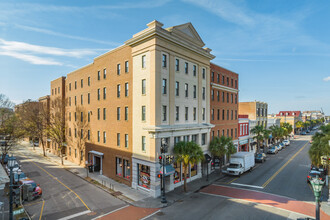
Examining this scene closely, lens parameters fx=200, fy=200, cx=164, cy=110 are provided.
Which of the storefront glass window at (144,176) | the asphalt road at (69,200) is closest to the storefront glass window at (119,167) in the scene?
the asphalt road at (69,200)

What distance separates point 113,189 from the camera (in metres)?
24.1

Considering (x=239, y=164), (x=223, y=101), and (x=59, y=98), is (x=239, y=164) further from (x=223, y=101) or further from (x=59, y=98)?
(x=59, y=98)

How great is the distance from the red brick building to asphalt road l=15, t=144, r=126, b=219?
2063 centimetres

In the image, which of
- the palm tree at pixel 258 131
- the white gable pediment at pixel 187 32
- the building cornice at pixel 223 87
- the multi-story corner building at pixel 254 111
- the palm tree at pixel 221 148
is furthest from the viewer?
the multi-story corner building at pixel 254 111

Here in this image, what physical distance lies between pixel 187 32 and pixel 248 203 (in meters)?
21.5

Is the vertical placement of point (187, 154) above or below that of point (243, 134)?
above

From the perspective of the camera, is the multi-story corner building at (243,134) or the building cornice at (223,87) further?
the multi-story corner building at (243,134)

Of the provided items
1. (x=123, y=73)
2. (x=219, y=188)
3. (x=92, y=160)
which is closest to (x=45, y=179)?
(x=92, y=160)

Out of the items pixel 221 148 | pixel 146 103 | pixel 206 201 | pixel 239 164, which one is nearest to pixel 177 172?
pixel 206 201

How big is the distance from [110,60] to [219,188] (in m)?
22.8

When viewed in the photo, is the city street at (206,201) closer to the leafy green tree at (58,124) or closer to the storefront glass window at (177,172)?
the storefront glass window at (177,172)

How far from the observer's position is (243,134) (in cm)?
4656

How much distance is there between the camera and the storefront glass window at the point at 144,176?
2291cm

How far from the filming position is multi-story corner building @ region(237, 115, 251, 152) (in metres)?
44.5
